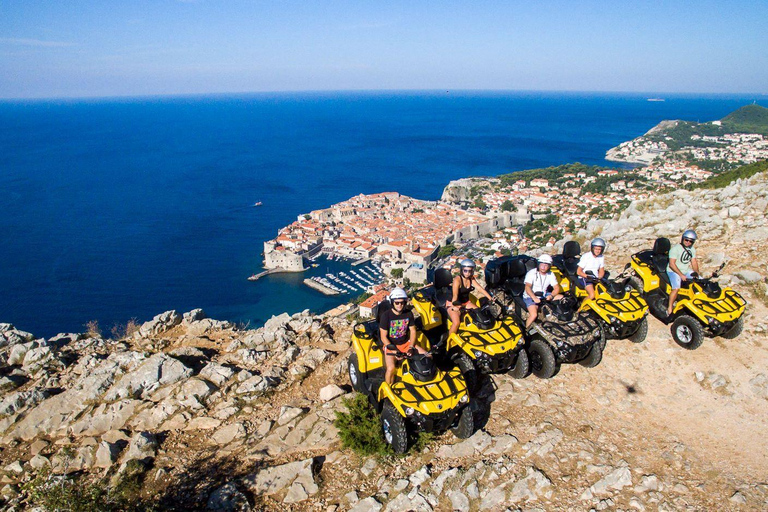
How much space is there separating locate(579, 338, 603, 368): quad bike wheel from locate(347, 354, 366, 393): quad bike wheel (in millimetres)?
3110

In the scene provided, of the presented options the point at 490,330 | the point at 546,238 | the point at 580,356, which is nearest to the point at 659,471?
the point at 580,356

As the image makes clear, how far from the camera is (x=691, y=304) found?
20.4 feet

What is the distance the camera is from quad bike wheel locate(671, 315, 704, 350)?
6168 mm

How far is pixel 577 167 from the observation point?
2717 inches

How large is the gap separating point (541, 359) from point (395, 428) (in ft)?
7.79

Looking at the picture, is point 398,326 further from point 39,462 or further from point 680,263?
point 680,263

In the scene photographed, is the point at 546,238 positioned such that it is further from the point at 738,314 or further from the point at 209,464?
the point at 209,464

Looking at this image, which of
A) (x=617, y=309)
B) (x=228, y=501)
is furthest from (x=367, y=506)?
(x=617, y=309)

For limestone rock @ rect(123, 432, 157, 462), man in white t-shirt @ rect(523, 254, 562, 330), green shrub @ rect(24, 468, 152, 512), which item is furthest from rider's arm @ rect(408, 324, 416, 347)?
limestone rock @ rect(123, 432, 157, 462)

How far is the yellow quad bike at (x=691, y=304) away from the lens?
6004mm

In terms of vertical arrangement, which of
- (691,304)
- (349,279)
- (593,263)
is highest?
(593,263)

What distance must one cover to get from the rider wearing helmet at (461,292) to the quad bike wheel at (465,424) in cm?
126

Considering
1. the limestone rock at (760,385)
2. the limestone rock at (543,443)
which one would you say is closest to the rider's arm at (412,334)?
the limestone rock at (543,443)

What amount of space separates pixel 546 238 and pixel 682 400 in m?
35.3
